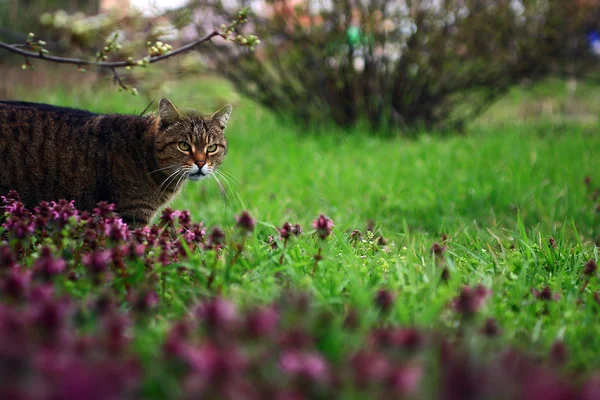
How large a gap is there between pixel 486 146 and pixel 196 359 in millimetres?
5113

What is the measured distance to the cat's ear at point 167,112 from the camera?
2.99 m

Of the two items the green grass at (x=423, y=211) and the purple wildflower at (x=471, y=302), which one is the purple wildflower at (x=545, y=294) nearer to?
the green grass at (x=423, y=211)

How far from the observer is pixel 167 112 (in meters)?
3.03

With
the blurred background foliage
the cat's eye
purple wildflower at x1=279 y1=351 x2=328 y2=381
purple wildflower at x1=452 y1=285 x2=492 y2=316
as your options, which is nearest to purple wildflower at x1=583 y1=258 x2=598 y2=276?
purple wildflower at x1=452 y1=285 x2=492 y2=316

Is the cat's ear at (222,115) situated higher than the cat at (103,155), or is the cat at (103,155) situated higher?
the cat's ear at (222,115)

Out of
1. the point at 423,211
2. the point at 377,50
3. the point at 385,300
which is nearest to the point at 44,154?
the point at 385,300

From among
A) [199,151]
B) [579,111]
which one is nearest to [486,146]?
[199,151]

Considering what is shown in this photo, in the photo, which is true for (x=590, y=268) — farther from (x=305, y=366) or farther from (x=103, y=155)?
(x=103, y=155)

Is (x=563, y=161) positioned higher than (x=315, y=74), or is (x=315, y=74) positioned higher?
(x=315, y=74)

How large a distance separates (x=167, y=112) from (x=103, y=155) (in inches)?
14.7

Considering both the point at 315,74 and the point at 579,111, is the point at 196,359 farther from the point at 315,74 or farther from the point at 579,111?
the point at 579,111

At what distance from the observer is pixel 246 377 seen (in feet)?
4.47

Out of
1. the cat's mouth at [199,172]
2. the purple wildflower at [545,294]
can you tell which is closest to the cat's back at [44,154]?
the cat's mouth at [199,172]

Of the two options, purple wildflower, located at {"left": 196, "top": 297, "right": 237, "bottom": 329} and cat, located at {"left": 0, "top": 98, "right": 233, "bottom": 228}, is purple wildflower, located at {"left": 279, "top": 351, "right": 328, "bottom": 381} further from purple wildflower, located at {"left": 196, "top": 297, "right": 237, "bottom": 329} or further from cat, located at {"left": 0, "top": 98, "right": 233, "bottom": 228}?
cat, located at {"left": 0, "top": 98, "right": 233, "bottom": 228}
